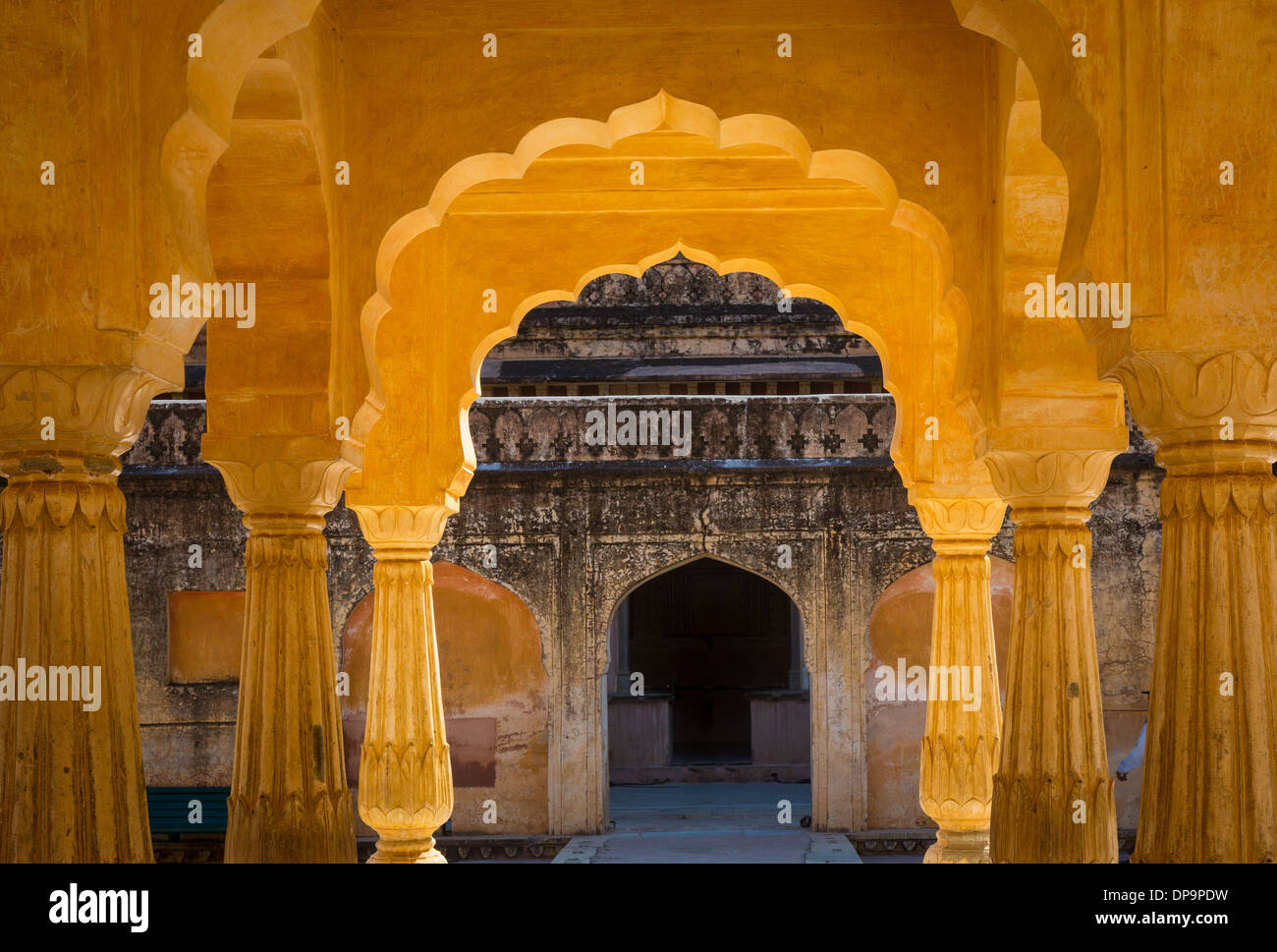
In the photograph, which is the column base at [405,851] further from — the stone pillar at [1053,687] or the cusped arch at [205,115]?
the cusped arch at [205,115]

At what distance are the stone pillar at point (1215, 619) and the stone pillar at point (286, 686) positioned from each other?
3247 mm

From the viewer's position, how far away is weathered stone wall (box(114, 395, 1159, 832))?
46.4 ft

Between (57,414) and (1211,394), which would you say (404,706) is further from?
(1211,394)

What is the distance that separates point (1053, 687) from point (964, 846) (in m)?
2.45

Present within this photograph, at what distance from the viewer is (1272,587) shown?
3.76m

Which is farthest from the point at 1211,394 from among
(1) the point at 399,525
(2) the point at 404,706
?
(2) the point at 404,706

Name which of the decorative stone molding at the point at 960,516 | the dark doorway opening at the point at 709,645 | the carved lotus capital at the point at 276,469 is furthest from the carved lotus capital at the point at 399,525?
the dark doorway opening at the point at 709,645

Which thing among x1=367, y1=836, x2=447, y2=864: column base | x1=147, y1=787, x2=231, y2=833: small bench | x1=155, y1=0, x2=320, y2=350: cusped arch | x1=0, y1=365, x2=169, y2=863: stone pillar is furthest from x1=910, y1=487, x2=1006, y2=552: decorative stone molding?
x1=147, y1=787, x2=231, y2=833: small bench

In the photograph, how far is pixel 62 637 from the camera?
3711mm

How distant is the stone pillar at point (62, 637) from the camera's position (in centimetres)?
367

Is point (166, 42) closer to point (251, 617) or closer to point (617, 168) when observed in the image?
point (251, 617)

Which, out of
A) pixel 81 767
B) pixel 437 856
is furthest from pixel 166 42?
pixel 437 856
